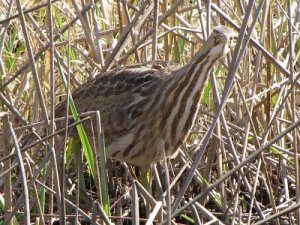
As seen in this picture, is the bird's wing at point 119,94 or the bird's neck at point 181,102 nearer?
the bird's neck at point 181,102

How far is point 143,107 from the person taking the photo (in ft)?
10.0

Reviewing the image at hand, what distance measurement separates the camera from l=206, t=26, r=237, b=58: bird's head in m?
2.40

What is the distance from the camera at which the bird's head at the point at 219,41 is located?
240 centimetres

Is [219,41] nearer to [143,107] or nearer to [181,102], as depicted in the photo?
[181,102]

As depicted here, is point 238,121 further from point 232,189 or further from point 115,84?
point 115,84

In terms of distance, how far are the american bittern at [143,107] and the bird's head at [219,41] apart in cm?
27

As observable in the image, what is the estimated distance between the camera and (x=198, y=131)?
3.25m

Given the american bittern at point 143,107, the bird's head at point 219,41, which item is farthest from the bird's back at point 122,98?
the bird's head at point 219,41

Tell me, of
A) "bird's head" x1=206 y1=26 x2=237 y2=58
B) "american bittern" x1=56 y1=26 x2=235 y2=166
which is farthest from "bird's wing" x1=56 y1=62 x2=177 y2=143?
"bird's head" x1=206 y1=26 x2=237 y2=58

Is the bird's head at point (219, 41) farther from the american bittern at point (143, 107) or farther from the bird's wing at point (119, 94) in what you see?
the bird's wing at point (119, 94)

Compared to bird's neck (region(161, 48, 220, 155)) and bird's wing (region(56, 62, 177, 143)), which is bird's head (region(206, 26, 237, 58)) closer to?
bird's neck (region(161, 48, 220, 155))

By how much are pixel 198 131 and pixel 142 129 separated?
30 cm

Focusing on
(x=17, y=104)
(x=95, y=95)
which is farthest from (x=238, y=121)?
(x=17, y=104)

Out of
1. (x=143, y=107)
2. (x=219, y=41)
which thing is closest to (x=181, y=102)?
(x=143, y=107)
